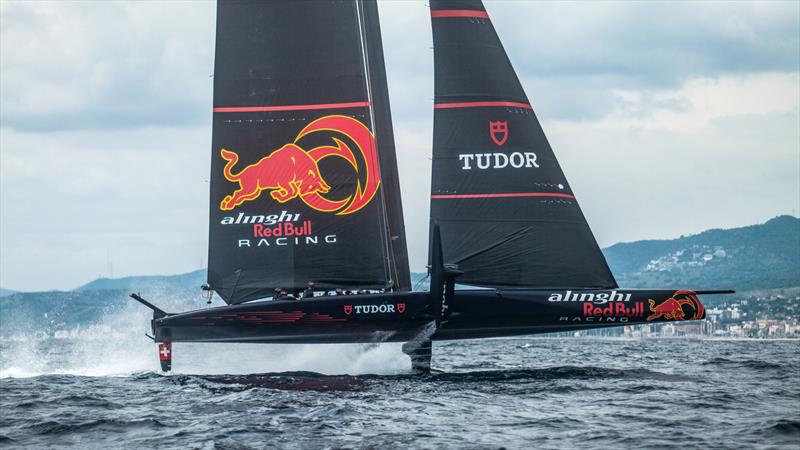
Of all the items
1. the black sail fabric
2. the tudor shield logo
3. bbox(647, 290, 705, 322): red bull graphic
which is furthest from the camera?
the tudor shield logo

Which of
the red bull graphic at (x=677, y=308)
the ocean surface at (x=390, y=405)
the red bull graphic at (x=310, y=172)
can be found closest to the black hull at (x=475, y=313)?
the red bull graphic at (x=677, y=308)

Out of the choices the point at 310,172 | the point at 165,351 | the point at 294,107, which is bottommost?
the point at 165,351

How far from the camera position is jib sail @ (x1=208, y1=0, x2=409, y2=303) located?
2773 centimetres

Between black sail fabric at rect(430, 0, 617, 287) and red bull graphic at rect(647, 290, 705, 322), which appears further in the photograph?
black sail fabric at rect(430, 0, 617, 287)

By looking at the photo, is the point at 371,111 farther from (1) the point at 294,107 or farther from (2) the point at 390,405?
(2) the point at 390,405

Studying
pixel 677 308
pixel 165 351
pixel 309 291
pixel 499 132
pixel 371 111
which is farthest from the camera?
pixel 165 351

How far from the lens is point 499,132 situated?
2686 cm

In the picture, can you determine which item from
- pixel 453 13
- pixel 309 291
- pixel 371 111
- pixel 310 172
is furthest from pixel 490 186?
pixel 309 291

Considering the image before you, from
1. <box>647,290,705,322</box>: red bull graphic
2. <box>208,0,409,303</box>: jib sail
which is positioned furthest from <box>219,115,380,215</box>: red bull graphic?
<box>647,290,705,322</box>: red bull graphic

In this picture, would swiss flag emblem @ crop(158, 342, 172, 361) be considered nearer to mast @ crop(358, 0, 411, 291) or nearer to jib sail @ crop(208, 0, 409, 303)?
jib sail @ crop(208, 0, 409, 303)

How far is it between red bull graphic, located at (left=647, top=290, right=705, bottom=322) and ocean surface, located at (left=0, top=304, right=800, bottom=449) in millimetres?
1415

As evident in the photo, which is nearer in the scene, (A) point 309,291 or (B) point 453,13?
(B) point 453,13

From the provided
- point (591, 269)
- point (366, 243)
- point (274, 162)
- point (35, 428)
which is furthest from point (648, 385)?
point (35, 428)

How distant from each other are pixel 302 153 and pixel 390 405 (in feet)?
29.1
